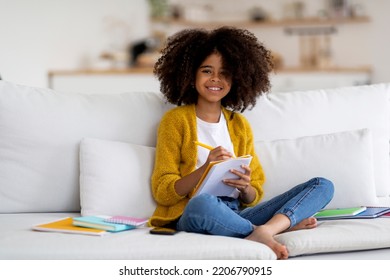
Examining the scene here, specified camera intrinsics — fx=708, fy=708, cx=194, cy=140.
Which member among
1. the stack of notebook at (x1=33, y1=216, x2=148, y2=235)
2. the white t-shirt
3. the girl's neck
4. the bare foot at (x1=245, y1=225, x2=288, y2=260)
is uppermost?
the girl's neck

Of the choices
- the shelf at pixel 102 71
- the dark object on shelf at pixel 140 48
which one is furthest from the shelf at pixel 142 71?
the dark object on shelf at pixel 140 48

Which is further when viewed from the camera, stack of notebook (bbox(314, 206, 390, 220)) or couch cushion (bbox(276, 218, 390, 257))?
stack of notebook (bbox(314, 206, 390, 220))

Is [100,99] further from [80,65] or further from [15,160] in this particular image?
[80,65]

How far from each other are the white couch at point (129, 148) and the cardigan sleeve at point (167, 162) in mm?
71

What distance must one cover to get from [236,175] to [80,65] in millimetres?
3975

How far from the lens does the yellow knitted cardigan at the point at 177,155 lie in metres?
2.34

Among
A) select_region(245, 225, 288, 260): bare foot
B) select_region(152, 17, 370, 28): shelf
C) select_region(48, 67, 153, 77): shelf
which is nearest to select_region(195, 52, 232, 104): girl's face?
select_region(245, 225, 288, 260): bare foot

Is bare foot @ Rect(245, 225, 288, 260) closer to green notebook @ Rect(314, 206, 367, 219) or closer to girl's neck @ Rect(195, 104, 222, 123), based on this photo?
green notebook @ Rect(314, 206, 367, 219)

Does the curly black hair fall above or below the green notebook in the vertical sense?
above

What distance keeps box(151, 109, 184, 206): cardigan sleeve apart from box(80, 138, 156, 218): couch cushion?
5 cm

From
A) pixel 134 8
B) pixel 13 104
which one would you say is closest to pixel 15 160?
pixel 13 104

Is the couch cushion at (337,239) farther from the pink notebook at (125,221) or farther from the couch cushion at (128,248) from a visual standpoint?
the pink notebook at (125,221)

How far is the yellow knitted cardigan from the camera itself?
2.34m

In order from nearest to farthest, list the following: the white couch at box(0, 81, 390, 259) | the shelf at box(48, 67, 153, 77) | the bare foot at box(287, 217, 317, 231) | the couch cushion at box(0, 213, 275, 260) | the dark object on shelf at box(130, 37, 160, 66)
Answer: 1. the couch cushion at box(0, 213, 275, 260)
2. the bare foot at box(287, 217, 317, 231)
3. the white couch at box(0, 81, 390, 259)
4. the shelf at box(48, 67, 153, 77)
5. the dark object on shelf at box(130, 37, 160, 66)
